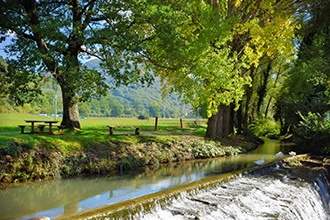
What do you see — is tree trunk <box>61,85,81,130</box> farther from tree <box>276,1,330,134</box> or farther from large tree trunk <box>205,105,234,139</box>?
tree <box>276,1,330,134</box>

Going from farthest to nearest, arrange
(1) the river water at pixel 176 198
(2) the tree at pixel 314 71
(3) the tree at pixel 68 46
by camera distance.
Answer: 1. (2) the tree at pixel 314 71
2. (3) the tree at pixel 68 46
3. (1) the river water at pixel 176 198

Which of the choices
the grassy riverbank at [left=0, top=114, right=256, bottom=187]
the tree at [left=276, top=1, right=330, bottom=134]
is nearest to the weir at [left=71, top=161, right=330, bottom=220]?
the grassy riverbank at [left=0, top=114, right=256, bottom=187]

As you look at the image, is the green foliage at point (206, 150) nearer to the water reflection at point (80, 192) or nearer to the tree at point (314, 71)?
the water reflection at point (80, 192)

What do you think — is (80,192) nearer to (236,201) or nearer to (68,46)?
(236,201)

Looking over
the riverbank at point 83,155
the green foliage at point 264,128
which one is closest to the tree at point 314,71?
the riverbank at point 83,155

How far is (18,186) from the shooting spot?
1069 centimetres

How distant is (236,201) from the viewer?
9516 mm

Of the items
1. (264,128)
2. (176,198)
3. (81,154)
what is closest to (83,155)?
(81,154)

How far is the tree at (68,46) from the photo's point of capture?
53.0 ft

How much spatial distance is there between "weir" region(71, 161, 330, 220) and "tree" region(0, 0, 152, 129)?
814cm

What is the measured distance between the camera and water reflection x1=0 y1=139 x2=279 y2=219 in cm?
847

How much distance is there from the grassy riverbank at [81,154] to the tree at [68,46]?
2743 millimetres

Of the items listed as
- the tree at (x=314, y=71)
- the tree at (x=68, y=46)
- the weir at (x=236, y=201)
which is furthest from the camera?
the tree at (x=314, y=71)

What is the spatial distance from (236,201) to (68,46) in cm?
1388
